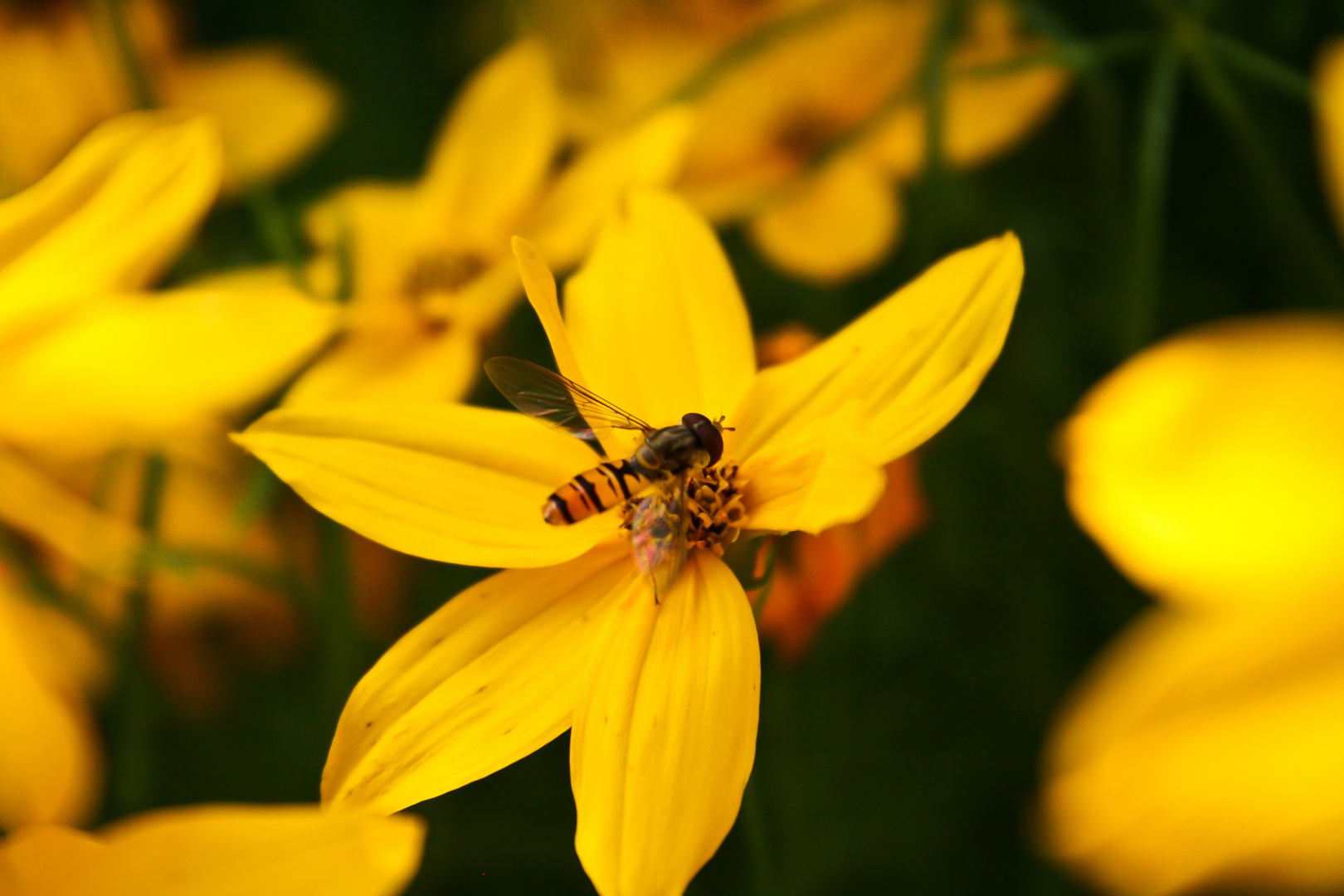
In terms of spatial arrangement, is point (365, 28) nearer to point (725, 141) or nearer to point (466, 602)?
point (725, 141)

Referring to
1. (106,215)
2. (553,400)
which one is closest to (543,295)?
(553,400)

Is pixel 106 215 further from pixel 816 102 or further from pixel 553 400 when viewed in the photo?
pixel 816 102

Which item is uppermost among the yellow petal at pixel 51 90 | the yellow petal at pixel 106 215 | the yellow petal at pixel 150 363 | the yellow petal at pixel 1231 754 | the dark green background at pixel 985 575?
the yellow petal at pixel 51 90

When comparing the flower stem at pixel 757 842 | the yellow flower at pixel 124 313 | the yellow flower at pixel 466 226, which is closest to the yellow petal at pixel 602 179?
the yellow flower at pixel 466 226

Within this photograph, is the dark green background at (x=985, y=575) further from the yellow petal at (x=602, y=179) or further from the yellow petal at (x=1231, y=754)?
the yellow petal at (x=1231, y=754)

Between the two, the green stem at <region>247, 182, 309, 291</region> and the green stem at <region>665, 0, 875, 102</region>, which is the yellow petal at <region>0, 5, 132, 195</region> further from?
the green stem at <region>665, 0, 875, 102</region>

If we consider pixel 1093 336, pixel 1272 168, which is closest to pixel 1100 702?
pixel 1272 168

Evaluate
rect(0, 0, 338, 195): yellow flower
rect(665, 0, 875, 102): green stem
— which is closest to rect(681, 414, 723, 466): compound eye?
rect(665, 0, 875, 102): green stem
